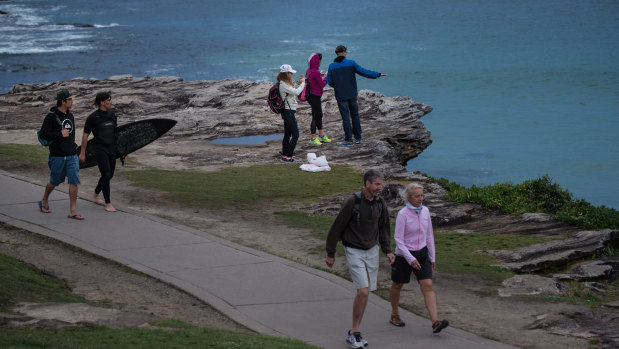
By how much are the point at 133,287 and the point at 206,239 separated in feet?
6.93

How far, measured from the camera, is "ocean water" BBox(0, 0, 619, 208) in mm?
25719

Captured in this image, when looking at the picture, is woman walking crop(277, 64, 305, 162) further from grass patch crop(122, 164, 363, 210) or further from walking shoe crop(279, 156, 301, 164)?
grass patch crop(122, 164, 363, 210)

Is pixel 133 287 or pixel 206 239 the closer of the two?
pixel 133 287

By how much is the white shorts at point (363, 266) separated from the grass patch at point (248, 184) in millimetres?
5930

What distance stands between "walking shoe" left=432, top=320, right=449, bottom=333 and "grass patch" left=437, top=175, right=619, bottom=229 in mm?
5694

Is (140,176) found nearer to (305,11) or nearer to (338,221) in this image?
→ (338,221)

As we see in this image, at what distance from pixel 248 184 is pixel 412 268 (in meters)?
7.79

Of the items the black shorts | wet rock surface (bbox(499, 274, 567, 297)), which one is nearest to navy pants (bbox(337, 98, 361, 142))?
wet rock surface (bbox(499, 274, 567, 297))

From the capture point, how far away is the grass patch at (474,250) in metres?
9.98

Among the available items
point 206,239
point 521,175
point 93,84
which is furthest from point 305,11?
point 206,239

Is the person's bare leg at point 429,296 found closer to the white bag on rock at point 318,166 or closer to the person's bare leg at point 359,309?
the person's bare leg at point 359,309

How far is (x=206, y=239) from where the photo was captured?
10.9m

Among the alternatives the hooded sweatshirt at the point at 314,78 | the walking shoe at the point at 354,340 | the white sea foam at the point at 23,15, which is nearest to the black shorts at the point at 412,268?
the walking shoe at the point at 354,340

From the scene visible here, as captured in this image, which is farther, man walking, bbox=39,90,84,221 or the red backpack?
the red backpack
